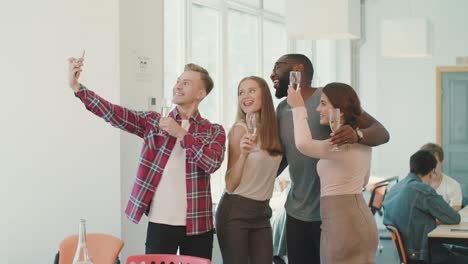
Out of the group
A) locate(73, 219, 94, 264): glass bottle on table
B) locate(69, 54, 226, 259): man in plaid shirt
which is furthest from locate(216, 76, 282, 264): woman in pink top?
locate(73, 219, 94, 264): glass bottle on table

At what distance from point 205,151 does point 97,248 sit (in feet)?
2.28

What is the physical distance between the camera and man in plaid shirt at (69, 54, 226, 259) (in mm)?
3619

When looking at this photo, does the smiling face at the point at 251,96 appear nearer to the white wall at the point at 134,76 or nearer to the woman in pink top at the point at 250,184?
the woman in pink top at the point at 250,184

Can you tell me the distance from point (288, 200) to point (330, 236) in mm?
471

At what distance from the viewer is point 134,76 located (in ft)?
15.4

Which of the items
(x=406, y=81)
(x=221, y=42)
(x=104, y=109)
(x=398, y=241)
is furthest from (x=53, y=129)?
(x=406, y=81)

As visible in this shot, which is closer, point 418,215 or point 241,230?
point 241,230

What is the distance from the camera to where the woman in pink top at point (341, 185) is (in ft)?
11.4

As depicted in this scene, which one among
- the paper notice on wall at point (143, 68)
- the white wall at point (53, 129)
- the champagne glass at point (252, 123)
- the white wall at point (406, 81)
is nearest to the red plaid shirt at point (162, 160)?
the champagne glass at point (252, 123)

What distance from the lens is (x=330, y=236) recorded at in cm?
353

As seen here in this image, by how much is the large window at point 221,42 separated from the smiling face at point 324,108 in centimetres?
299

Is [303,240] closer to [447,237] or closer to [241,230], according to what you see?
[241,230]

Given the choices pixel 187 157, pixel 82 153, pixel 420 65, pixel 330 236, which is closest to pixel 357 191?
pixel 330 236

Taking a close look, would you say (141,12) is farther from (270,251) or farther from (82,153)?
(270,251)
